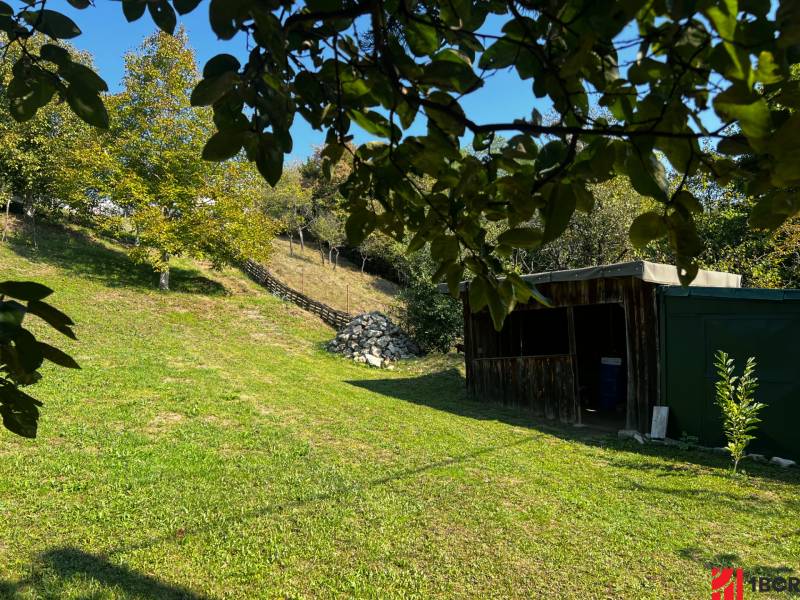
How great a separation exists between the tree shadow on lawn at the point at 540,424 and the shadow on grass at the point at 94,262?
11887 mm

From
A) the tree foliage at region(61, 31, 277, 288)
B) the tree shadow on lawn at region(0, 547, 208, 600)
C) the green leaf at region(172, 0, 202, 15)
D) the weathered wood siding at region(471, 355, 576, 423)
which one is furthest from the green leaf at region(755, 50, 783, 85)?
the tree foliage at region(61, 31, 277, 288)

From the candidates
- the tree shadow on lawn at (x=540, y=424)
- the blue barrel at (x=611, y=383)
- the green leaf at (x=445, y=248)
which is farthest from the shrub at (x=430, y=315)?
the green leaf at (x=445, y=248)

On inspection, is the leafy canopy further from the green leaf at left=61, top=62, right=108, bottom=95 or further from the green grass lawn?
the green grass lawn

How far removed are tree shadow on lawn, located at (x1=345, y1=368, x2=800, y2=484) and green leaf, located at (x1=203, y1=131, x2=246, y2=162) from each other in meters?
6.91

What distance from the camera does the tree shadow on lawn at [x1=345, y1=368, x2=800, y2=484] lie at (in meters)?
6.43

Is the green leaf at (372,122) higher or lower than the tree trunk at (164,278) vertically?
lower

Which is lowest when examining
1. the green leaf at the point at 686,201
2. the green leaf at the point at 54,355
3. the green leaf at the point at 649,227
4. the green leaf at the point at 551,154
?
the green leaf at the point at 54,355

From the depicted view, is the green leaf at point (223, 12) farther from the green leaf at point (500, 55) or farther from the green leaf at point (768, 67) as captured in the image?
the green leaf at point (768, 67)

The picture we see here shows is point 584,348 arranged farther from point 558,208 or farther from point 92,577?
point 558,208

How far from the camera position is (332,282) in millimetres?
31531

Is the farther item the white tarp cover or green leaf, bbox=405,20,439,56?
the white tarp cover

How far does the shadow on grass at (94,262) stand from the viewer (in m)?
18.8
